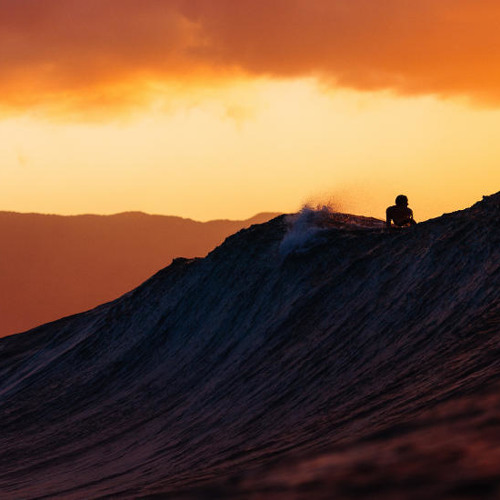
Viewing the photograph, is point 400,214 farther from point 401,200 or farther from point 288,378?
point 288,378

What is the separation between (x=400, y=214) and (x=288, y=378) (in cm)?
→ 674

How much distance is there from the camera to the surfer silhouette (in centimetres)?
2062

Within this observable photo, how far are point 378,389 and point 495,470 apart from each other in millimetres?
7792

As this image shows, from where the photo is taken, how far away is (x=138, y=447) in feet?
52.4

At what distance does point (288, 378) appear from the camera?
596 inches

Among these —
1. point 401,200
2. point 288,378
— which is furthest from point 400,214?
point 288,378

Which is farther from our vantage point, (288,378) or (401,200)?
(401,200)

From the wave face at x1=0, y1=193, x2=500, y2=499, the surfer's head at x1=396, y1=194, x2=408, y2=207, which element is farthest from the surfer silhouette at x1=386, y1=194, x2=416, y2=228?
the wave face at x1=0, y1=193, x2=500, y2=499

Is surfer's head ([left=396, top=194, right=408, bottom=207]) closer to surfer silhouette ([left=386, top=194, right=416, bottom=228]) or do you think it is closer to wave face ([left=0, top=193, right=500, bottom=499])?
surfer silhouette ([left=386, top=194, right=416, bottom=228])

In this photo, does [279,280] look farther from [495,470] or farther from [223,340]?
[495,470]

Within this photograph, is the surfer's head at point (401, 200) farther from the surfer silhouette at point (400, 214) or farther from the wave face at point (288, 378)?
the wave face at point (288, 378)

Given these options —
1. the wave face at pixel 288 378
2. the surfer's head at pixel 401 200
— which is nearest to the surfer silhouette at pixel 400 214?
the surfer's head at pixel 401 200

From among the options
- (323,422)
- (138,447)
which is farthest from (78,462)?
(323,422)

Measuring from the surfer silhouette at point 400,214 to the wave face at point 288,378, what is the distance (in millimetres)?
503
